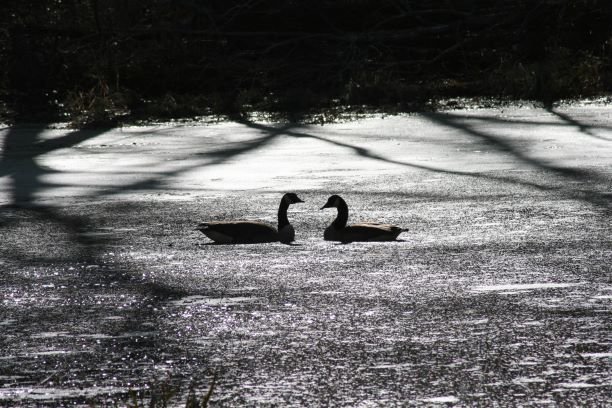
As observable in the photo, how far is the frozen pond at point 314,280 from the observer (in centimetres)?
516

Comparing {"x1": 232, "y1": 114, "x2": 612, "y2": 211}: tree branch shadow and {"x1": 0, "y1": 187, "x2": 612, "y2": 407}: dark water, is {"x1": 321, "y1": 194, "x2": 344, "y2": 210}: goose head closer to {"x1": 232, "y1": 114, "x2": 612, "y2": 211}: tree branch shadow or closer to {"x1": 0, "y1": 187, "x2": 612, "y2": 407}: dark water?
{"x1": 0, "y1": 187, "x2": 612, "y2": 407}: dark water

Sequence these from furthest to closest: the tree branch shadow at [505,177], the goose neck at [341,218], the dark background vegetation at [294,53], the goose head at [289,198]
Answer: the dark background vegetation at [294,53]
the tree branch shadow at [505,177]
the goose head at [289,198]
the goose neck at [341,218]

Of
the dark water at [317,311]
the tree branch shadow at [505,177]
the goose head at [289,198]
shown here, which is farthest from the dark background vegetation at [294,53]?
the goose head at [289,198]

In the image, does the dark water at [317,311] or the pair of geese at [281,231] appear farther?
the pair of geese at [281,231]

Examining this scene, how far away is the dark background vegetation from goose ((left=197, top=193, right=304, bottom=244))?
10373mm

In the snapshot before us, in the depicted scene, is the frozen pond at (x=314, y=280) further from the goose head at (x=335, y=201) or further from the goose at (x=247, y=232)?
the goose head at (x=335, y=201)

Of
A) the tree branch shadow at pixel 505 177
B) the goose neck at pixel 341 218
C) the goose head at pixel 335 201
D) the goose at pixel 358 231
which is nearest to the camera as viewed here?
the goose at pixel 358 231

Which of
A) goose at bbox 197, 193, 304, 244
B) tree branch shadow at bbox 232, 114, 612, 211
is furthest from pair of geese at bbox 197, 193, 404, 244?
tree branch shadow at bbox 232, 114, 612, 211

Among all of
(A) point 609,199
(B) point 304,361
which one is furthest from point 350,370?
(A) point 609,199

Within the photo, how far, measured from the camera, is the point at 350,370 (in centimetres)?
526

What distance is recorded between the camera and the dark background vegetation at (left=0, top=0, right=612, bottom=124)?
773 inches

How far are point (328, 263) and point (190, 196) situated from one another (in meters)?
3.37

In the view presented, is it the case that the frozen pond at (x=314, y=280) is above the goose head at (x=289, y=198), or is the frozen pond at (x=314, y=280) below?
below

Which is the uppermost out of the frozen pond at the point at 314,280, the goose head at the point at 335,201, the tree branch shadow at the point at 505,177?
the goose head at the point at 335,201
